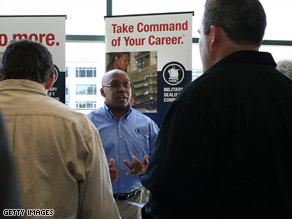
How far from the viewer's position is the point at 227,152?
44.5 inches

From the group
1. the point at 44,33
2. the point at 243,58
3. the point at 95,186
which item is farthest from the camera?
the point at 44,33

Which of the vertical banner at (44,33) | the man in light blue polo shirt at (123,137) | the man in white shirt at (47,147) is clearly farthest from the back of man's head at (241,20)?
the vertical banner at (44,33)

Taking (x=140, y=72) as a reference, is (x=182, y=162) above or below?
below

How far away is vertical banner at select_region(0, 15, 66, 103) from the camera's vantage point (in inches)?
158

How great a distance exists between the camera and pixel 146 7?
4.91m

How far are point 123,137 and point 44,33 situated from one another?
1.84 meters

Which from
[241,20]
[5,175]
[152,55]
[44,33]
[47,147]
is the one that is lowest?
[47,147]

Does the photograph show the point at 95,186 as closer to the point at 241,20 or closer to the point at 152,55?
the point at 241,20

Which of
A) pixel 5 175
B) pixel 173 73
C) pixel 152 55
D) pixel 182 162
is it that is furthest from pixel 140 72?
pixel 5 175

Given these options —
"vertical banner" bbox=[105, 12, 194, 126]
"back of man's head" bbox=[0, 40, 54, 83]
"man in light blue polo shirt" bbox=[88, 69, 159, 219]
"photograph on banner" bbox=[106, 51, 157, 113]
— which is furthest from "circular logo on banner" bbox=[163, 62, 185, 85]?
"back of man's head" bbox=[0, 40, 54, 83]

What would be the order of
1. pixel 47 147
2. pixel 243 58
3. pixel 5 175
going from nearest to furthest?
1. pixel 5 175
2. pixel 243 58
3. pixel 47 147

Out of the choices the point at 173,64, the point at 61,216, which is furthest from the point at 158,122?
the point at 61,216

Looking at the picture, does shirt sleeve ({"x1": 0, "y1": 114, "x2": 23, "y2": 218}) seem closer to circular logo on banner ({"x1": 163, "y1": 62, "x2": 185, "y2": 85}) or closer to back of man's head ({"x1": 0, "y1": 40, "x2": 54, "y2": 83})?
back of man's head ({"x1": 0, "y1": 40, "x2": 54, "y2": 83})

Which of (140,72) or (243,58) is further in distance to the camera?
(140,72)
